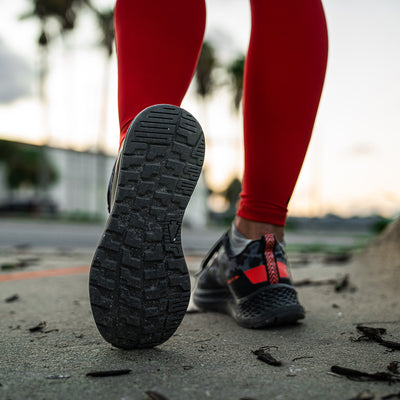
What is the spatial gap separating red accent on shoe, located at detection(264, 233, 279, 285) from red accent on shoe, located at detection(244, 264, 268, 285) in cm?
1

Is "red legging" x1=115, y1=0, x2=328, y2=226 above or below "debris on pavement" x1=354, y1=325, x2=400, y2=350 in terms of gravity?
above

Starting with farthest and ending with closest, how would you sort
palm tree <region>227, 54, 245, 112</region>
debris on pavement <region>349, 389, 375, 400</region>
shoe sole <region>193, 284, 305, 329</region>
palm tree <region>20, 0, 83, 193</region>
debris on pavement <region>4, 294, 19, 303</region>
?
palm tree <region>227, 54, 245, 112</region>, palm tree <region>20, 0, 83, 193</region>, debris on pavement <region>4, 294, 19, 303</region>, shoe sole <region>193, 284, 305, 329</region>, debris on pavement <region>349, 389, 375, 400</region>

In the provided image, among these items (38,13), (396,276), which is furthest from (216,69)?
(396,276)

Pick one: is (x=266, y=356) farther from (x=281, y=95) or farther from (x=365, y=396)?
(x=281, y=95)

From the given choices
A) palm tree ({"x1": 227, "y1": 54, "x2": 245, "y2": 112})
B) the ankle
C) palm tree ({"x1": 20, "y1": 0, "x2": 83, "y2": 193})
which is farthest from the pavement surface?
palm tree ({"x1": 227, "y1": 54, "x2": 245, "y2": 112})

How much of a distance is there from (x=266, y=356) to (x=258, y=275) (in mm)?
308

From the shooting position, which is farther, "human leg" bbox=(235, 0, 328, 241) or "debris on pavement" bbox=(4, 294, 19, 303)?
"debris on pavement" bbox=(4, 294, 19, 303)

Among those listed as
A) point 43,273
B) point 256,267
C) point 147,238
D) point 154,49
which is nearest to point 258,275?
point 256,267

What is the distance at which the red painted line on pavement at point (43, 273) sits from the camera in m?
2.10

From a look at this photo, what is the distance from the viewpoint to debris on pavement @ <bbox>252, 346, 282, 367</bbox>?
83 centimetres

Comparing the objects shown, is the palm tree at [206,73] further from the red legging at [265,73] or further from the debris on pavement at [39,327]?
the debris on pavement at [39,327]

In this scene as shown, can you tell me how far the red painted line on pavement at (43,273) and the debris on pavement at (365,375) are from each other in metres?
1.70

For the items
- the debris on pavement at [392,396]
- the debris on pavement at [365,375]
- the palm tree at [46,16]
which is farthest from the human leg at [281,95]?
the palm tree at [46,16]

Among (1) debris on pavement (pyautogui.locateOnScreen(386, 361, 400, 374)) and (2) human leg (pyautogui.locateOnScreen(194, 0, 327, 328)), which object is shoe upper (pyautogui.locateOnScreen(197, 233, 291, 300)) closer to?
(2) human leg (pyautogui.locateOnScreen(194, 0, 327, 328))
